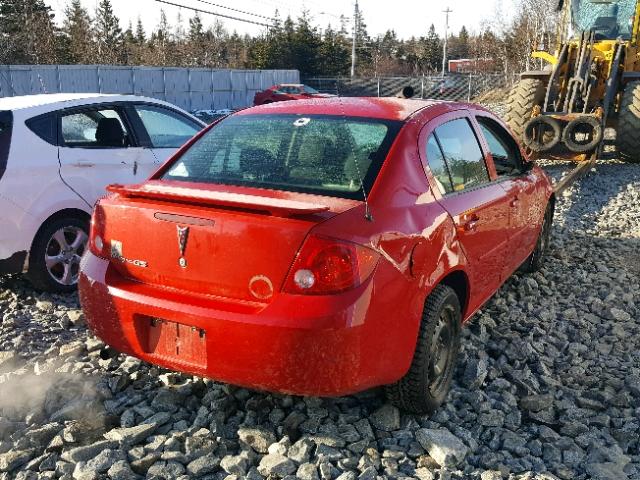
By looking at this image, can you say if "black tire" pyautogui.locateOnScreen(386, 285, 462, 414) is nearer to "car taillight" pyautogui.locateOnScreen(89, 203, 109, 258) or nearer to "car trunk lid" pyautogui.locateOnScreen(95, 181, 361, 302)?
"car trunk lid" pyautogui.locateOnScreen(95, 181, 361, 302)

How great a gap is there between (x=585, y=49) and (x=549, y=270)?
25.6 ft

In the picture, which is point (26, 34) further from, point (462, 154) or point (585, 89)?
point (462, 154)

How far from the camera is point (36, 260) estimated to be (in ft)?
16.1

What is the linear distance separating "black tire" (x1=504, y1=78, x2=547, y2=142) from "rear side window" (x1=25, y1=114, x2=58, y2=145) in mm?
9191

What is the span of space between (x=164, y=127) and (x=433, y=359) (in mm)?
4058

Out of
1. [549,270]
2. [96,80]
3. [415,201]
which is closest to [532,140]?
[549,270]

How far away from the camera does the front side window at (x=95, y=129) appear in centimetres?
531

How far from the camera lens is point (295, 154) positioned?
3.29m

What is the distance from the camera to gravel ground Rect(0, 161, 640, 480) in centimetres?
280

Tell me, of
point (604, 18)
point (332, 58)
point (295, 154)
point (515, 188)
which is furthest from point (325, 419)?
point (332, 58)

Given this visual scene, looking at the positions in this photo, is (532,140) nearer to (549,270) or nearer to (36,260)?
(549,270)

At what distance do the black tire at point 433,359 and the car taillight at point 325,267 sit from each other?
24.7 inches

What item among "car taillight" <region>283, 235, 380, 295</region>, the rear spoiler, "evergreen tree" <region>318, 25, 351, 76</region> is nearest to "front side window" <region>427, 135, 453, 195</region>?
the rear spoiler

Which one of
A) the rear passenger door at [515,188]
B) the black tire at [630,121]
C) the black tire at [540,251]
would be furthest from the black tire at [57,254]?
the black tire at [630,121]
